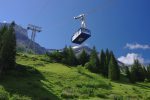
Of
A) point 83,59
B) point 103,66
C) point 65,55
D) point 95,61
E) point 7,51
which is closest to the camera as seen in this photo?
point 7,51

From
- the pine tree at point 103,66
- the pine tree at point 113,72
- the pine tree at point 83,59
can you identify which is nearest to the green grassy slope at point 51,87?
the pine tree at point 113,72

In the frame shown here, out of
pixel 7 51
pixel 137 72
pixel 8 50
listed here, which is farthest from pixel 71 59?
pixel 7 51

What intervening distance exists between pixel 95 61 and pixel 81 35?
8618 cm

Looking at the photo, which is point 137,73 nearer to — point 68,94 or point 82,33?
point 68,94

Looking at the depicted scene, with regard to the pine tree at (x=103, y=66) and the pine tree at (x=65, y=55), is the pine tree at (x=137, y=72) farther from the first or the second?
the pine tree at (x=65, y=55)

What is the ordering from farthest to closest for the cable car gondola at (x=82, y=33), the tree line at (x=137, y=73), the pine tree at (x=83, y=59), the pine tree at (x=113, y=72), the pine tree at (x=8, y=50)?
the pine tree at (x=83, y=59) < the tree line at (x=137, y=73) < the pine tree at (x=113, y=72) < the pine tree at (x=8, y=50) < the cable car gondola at (x=82, y=33)

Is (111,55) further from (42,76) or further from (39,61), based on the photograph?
(42,76)

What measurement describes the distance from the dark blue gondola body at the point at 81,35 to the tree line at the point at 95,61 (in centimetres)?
7158

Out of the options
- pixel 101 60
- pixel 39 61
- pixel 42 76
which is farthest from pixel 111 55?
pixel 42 76

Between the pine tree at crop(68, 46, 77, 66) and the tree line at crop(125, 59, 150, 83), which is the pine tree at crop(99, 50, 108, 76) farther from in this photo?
the pine tree at crop(68, 46, 77, 66)

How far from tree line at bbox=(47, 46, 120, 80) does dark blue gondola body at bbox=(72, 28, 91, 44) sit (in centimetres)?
7158

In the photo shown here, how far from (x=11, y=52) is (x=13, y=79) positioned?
28.3 feet

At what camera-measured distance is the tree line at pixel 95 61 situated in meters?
123

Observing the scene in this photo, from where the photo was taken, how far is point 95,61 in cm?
13262
